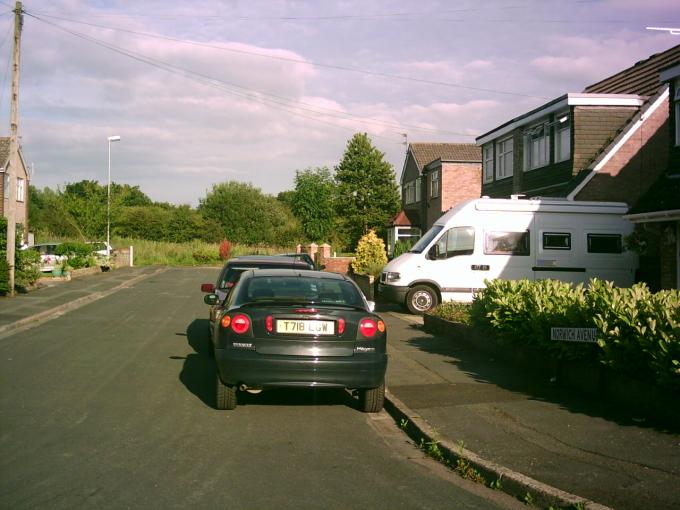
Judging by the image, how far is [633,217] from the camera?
Answer: 1398 cm

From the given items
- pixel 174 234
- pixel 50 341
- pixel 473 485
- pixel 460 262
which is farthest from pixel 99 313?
pixel 174 234

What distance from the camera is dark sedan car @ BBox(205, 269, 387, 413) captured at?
703 cm

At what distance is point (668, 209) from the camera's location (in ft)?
43.1

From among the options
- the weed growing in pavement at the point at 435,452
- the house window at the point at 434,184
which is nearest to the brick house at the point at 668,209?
the weed growing in pavement at the point at 435,452

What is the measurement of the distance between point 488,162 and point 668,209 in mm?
17649

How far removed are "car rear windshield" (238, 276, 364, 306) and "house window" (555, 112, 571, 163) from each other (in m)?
16.6

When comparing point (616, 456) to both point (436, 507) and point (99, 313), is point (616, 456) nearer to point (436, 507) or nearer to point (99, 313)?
point (436, 507)

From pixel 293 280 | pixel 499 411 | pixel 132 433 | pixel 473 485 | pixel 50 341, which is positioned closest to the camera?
pixel 473 485

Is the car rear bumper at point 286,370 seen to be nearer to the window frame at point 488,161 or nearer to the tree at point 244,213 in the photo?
the window frame at point 488,161

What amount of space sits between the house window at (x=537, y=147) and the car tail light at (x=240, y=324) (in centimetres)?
1924

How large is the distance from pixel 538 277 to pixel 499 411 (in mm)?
11075

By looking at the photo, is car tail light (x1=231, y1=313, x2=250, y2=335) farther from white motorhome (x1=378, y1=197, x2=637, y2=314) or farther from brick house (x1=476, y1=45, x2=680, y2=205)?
brick house (x1=476, y1=45, x2=680, y2=205)

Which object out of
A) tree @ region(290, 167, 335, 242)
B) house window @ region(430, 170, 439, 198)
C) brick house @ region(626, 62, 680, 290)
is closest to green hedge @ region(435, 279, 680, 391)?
brick house @ region(626, 62, 680, 290)

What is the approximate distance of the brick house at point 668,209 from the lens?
1346 cm
